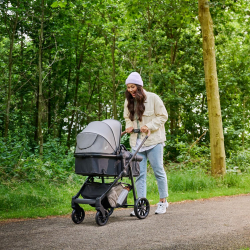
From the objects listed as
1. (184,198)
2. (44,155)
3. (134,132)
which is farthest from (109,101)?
(134,132)

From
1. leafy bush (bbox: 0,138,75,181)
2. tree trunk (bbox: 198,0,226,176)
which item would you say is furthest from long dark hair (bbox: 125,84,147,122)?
tree trunk (bbox: 198,0,226,176)

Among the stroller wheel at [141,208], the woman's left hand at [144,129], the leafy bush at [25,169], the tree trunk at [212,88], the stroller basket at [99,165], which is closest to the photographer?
the stroller basket at [99,165]

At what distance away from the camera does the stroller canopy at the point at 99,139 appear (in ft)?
17.1

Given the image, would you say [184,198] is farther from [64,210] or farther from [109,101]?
[109,101]

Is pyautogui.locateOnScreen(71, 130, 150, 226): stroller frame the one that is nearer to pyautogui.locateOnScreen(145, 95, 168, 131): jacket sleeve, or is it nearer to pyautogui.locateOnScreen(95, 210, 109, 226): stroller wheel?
pyautogui.locateOnScreen(95, 210, 109, 226): stroller wheel

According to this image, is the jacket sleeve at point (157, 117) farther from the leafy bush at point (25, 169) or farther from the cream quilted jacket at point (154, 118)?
the leafy bush at point (25, 169)

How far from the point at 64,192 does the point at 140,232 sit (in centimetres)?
393

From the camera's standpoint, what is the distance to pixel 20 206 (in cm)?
727

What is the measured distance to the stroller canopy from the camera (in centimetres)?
522

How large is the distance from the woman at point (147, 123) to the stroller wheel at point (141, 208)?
8.6 inches

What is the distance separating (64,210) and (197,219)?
2.35 meters

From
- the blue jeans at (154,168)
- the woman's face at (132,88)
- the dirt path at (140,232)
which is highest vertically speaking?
the woman's face at (132,88)

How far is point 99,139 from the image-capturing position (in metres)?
5.25

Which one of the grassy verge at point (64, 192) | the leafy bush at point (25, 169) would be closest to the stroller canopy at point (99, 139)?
the grassy verge at point (64, 192)
